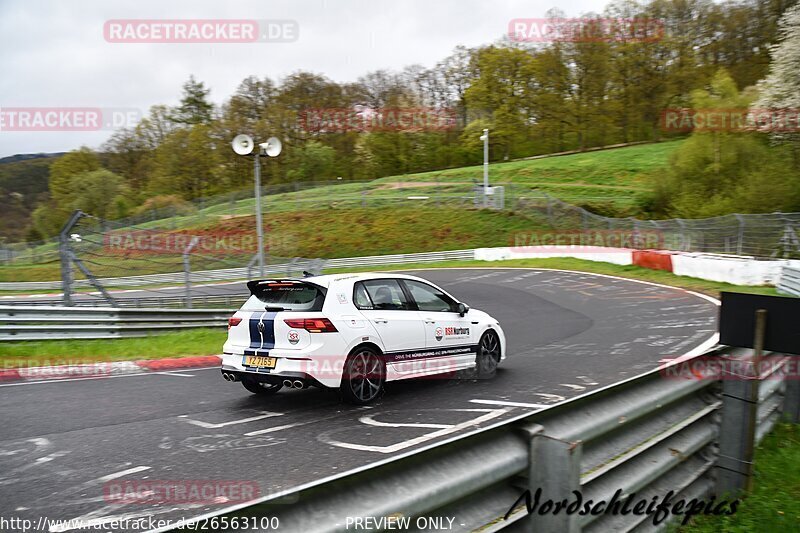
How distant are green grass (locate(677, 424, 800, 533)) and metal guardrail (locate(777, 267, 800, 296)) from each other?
38.3 ft

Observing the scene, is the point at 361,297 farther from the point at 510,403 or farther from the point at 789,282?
the point at 789,282

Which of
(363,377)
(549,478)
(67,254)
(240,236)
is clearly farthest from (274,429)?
(240,236)

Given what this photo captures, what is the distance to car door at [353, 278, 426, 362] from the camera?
7.79m

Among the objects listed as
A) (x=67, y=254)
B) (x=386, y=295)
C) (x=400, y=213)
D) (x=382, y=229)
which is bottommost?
(x=386, y=295)

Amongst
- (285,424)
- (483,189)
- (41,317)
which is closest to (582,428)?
(285,424)

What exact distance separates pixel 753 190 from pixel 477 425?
107 ft

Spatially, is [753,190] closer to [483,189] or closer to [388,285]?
[483,189]

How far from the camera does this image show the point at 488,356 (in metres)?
9.43

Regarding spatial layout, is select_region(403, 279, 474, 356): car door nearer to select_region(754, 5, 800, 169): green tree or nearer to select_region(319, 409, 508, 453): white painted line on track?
select_region(319, 409, 508, 453): white painted line on track

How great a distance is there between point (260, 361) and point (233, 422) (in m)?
0.86

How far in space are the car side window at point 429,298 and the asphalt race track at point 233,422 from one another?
113cm

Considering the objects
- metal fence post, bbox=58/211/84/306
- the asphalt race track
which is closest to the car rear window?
the asphalt race track

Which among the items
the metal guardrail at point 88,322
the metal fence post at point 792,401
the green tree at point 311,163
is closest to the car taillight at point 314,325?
the metal fence post at point 792,401

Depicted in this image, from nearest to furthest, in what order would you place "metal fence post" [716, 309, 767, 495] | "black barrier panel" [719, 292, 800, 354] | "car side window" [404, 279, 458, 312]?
"metal fence post" [716, 309, 767, 495] < "black barrier panel" [719, 292, 800, 354] < "car side window" [404, 279, 458, 312]
